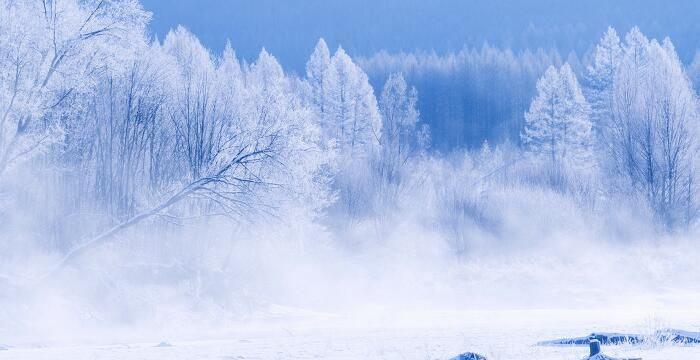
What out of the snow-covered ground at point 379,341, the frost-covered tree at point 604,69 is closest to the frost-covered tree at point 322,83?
the frost-covered tree at point 604,69

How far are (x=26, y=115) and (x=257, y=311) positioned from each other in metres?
8.47

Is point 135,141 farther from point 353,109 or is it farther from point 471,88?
point 471,88

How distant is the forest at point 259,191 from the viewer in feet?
68.6

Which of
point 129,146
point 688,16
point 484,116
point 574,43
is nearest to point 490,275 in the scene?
point 129,146

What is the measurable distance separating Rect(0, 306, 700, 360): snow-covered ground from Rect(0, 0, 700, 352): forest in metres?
2.59

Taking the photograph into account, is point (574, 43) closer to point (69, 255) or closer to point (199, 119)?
point (199, 119)

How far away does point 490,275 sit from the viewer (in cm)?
3325

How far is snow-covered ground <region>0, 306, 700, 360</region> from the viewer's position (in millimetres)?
11961

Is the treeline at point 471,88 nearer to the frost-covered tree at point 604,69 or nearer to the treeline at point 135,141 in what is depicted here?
the frost-covered tree at point 604,69

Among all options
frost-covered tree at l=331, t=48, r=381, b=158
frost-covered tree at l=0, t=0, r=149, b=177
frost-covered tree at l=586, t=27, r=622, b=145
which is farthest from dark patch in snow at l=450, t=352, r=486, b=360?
frost-covered tree at l=586, t=27, r=622, b=145

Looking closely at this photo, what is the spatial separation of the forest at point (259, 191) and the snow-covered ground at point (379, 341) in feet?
8.51

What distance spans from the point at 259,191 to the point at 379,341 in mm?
7562

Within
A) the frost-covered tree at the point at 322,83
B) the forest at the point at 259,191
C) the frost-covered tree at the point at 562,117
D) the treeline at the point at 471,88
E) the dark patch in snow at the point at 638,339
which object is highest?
the treeline at the point at 471,88

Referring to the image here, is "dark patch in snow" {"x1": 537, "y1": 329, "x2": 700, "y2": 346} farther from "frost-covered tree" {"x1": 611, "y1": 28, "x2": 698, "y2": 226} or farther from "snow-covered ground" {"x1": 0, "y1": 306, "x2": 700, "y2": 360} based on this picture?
"frost-covered tree" {"x1": 611, "y1": 28, "x2": 698, "y2": 226}
